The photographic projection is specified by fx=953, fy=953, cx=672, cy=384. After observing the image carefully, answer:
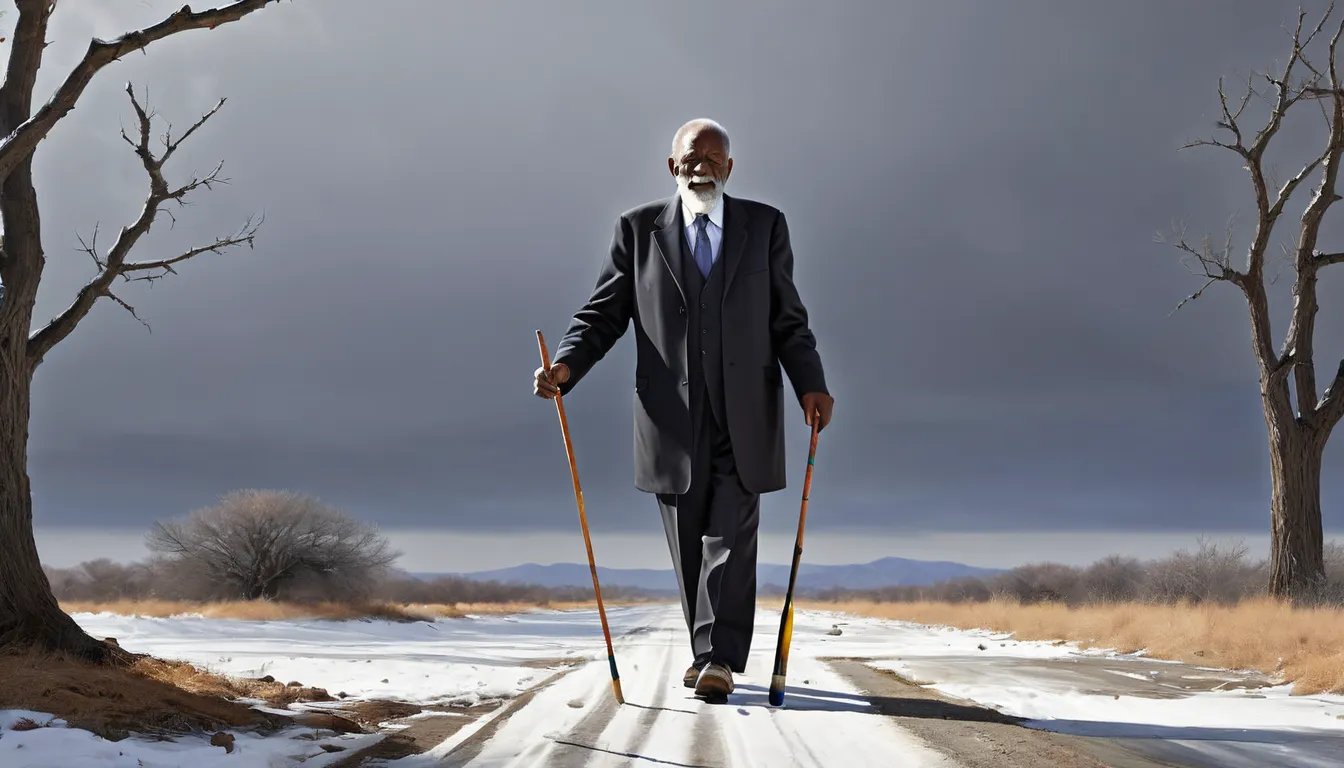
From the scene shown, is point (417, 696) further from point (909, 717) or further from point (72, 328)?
point (72, 328)

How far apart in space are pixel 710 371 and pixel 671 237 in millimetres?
736

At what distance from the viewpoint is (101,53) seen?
19.8 feet

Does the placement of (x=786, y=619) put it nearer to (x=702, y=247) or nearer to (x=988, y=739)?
(x=988, y=739)

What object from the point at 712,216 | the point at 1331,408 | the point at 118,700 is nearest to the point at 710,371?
the point at 712,216

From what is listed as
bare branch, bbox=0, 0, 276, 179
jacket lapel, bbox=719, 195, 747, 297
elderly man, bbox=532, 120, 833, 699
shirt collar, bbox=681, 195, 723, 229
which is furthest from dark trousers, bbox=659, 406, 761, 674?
bare branch, bbox=0, 0, 276, 179

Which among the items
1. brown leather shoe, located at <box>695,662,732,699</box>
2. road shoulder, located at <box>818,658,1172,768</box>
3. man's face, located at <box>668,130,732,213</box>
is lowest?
road shoulder, located at <box>818,658,1172,768</box>

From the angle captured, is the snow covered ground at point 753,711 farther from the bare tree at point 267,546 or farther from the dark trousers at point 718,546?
the bare tree at point 267,546

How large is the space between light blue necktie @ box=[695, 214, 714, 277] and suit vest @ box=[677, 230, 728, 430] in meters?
0.12

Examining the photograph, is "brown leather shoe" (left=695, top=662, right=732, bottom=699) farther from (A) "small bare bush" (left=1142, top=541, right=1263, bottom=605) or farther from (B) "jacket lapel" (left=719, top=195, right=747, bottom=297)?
(A) "small bare bush" (left=1142, top=541, right=1263, bottom=605)

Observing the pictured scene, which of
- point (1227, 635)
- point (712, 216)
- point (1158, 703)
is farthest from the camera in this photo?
point (1227, 635)

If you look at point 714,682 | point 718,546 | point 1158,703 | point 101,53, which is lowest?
point 1158,703

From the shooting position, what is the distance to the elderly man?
423 cm

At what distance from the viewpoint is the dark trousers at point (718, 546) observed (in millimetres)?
4199

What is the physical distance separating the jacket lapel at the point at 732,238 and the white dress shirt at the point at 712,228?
0.10 feet
